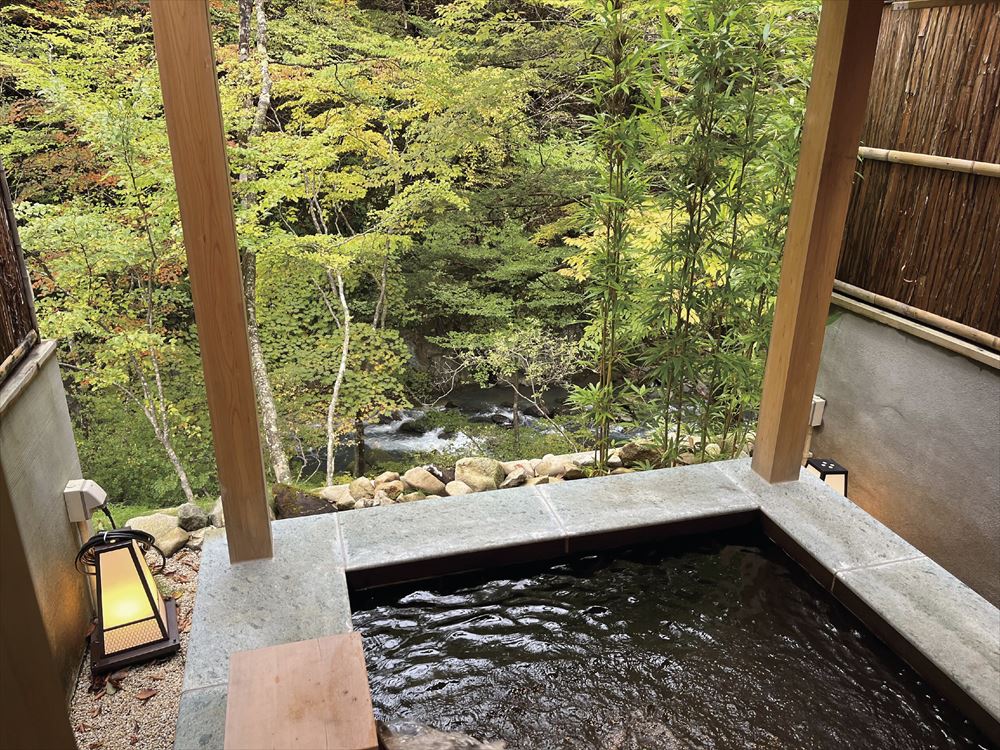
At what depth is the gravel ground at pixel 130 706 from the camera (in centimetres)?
263

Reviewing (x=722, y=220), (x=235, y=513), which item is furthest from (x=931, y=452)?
(x=235, y=513)

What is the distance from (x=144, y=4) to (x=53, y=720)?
7229mm

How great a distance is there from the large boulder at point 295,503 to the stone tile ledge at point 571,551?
151 cm

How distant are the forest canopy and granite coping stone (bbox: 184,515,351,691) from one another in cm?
192

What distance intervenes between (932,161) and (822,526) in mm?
2077

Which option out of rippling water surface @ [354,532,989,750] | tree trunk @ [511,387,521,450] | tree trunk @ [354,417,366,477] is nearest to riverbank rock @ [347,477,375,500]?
rippling water surface @ [354,532,989,750]

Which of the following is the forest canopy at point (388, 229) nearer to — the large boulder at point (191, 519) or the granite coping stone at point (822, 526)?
the granite coping stone at point (822, 526)

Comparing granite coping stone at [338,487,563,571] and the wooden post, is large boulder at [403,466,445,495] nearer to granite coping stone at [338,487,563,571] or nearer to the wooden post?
granite coping stone at [338,487,563,571]

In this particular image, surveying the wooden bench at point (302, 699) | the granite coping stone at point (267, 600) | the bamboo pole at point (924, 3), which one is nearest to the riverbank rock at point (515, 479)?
the granite coping stone at point (267, 600)

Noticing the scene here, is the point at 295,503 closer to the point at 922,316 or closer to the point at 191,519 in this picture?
the point at 191,519

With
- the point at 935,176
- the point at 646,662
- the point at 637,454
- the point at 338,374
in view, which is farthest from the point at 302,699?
the point at 338,374

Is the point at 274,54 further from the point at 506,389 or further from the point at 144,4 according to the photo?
the point at 506,389

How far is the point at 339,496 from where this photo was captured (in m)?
4.75

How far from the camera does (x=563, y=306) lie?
25.9 feet
